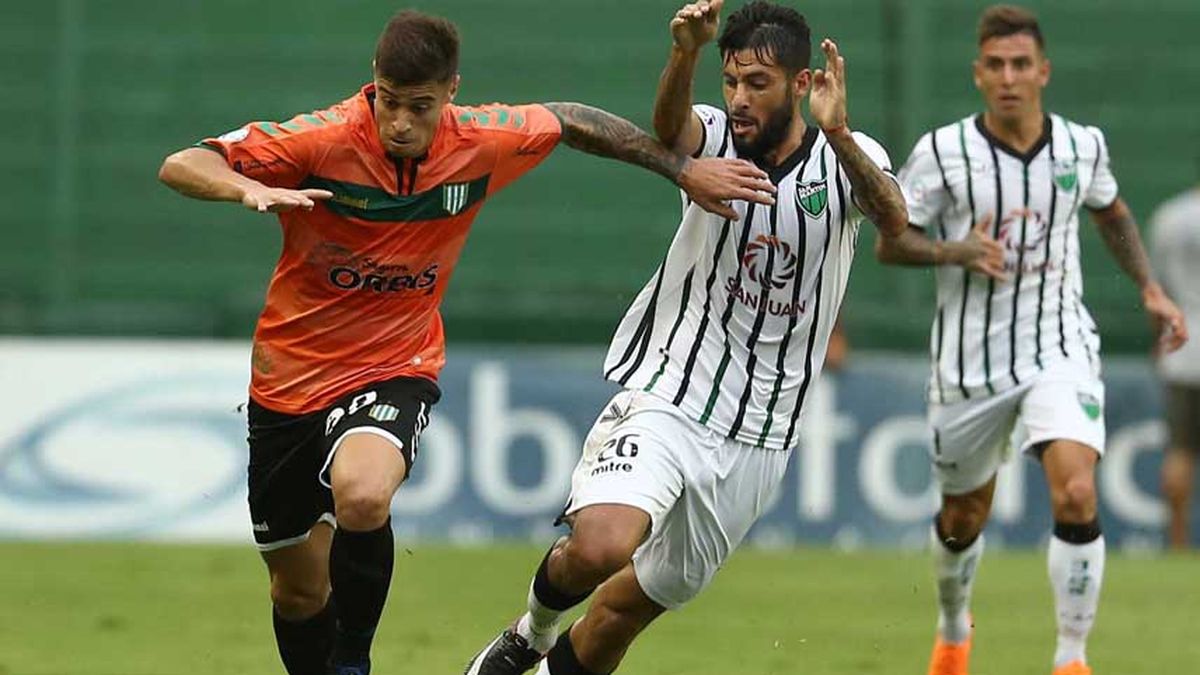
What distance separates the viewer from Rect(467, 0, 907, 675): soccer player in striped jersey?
23.7ft

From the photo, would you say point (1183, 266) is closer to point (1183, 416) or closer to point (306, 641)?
point (1183, 416)

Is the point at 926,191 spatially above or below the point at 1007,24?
below

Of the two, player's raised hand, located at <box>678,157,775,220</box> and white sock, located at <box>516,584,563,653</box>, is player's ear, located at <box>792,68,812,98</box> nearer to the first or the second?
player's raised hand, located at <box>678,157,775,220</box>

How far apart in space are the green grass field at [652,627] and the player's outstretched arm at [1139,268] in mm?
1351

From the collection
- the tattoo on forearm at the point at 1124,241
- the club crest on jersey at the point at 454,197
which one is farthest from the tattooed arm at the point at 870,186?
the tattoo on forearm at the point at 1124,241

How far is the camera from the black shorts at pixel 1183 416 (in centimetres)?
1526

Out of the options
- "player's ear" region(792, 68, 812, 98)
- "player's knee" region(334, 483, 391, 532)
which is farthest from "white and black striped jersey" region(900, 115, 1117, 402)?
"player's knee" region(334, 483, 391, 532)

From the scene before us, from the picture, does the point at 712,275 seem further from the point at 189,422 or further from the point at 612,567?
the point at 189,422

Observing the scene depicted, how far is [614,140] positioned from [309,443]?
54.1 inches

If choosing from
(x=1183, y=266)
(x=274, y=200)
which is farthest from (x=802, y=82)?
(x=1183, y=266)

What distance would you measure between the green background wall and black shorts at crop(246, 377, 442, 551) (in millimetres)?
9074

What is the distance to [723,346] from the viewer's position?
24.5ft

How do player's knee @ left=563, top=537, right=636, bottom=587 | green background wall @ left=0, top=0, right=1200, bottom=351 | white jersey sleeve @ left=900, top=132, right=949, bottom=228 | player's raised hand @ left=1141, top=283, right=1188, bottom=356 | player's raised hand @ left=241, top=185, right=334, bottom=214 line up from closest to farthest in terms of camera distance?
player's raised hand @ left=241, top=185, right=334, bottom=214
player's knee @ left=563, top=537, right=636, bottom=587
player's raised hand @ left=1141, top=283, right=1188, bottom=356
white jersey sleeve @ left=900, top=132, right=949, bottom=228
green background wall @ left=0, top=0, right=1200, bottom=351

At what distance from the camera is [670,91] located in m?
7.23
